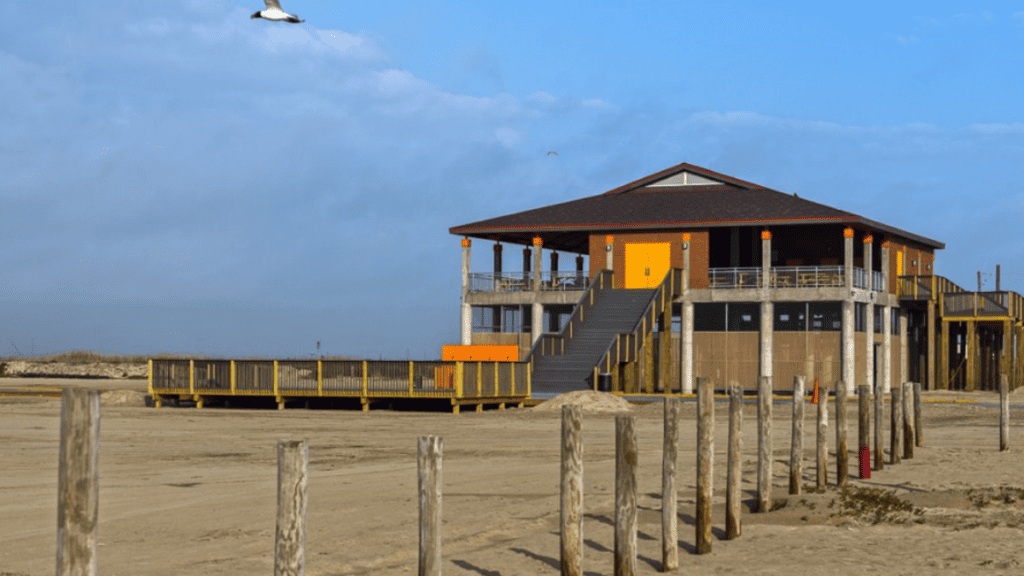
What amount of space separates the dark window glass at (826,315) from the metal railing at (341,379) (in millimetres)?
15624

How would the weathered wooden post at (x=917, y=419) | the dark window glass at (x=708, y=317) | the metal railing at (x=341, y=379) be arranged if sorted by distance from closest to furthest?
1. the weathered wooden post at (x=917, y=419)
2. the metal railing at (x=341, y=379)
3. the dark window glass at (x=708, y=317)

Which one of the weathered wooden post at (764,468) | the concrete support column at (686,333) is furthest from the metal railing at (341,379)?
the weathered wooden post at (764,468)

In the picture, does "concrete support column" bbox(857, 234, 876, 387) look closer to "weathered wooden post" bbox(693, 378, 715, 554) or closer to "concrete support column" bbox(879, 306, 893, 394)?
"concrete support column" bbox(879, 306, 893, 394)

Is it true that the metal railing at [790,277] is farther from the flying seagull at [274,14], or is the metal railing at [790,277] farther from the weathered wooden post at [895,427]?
the flying seagull at [274,14]

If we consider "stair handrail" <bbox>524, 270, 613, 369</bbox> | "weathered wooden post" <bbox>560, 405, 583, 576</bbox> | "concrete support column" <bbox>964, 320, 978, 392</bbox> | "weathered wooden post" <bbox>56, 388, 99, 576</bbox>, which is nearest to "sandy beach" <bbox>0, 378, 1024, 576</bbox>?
"weathered wooden post" <bbox>560, 405, 583, 576</bbox>

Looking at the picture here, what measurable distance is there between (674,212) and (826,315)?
7.46 m

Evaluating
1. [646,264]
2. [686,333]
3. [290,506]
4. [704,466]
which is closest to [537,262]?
[646,264]

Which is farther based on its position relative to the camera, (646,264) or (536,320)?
(536,320)

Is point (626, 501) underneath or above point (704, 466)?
underneath

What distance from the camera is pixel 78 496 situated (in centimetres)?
778

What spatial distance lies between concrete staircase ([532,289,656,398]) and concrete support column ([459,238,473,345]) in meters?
7.48

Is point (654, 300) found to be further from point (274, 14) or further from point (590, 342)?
point (274, 14)

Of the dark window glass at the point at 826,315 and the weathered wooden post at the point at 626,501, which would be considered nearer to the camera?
the weathered wooden post at the point at 626,501

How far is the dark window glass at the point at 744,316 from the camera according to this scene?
177 feet
